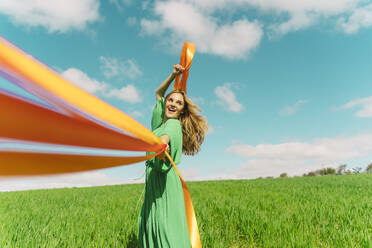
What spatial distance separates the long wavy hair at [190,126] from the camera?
2.65 m

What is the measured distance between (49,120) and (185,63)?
1.92 metres

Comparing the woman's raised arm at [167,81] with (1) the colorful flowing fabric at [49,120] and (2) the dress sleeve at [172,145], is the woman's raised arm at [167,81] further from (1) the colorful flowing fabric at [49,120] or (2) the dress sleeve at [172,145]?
(1) the colorful flowing fabric at [49,120]

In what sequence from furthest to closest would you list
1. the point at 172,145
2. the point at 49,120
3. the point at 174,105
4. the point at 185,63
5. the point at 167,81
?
the point at 185,63
the point at 167,81
the point at 174,105
the point at 172,145
the point at 49,120

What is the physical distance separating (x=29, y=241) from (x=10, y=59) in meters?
3.67

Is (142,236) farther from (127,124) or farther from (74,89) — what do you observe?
(74,89)

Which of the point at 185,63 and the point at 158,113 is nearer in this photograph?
the point at 158,113

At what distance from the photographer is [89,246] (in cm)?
311

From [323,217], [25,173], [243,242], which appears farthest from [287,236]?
Answer: [25,173]

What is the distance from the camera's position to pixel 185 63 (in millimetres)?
2732

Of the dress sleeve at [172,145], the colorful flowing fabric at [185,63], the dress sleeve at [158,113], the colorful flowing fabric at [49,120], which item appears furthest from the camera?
the colorful flowing fabric at [185,63]

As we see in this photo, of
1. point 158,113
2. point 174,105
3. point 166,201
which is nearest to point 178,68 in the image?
point 174,105

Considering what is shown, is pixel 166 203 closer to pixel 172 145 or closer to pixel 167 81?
pixel 172 145

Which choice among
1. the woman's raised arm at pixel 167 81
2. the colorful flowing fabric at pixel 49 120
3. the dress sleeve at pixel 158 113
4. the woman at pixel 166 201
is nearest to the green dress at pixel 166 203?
the woman at pixel 166 201

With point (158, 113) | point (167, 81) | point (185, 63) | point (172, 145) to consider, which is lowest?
point (172, 145)
